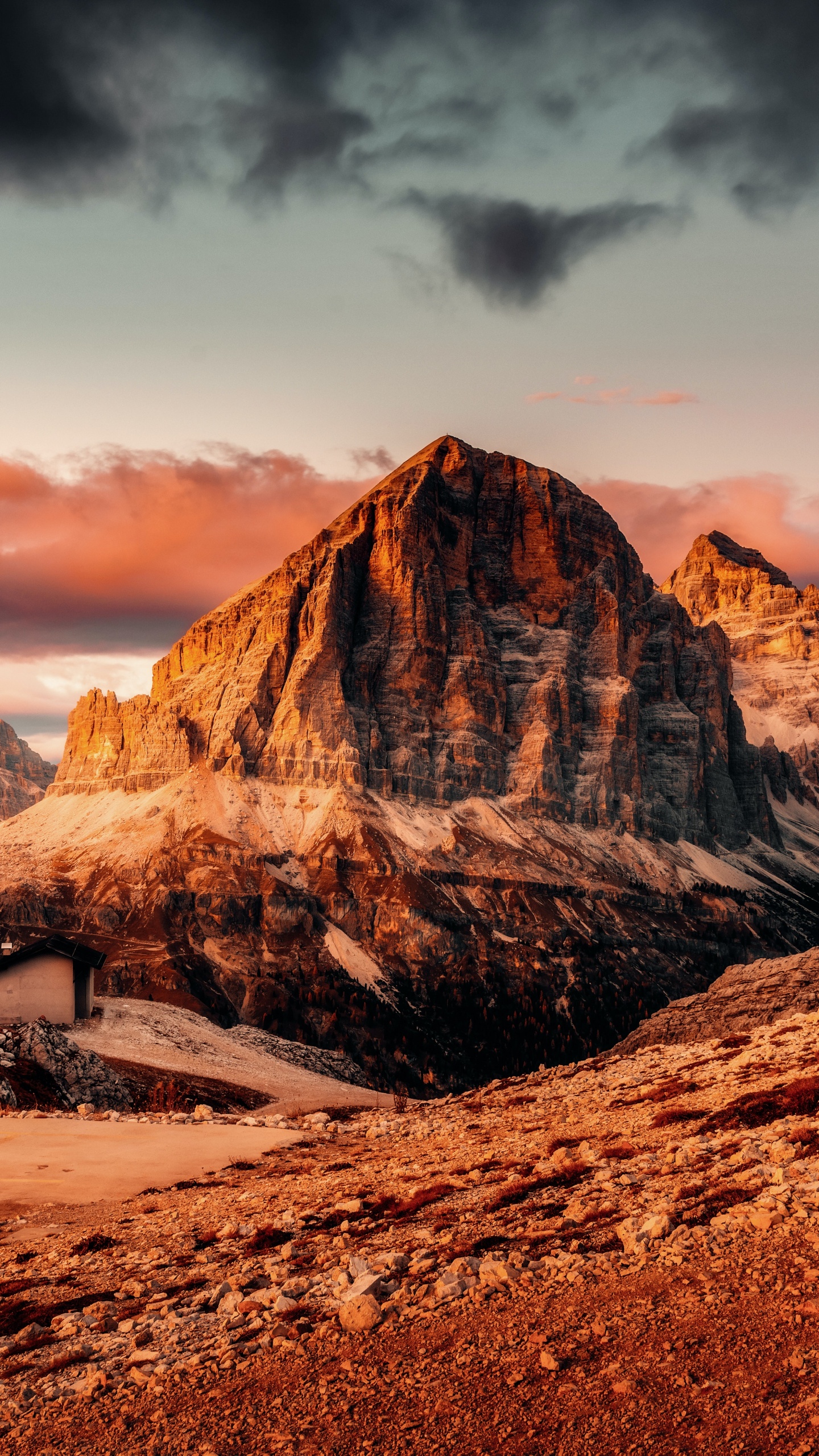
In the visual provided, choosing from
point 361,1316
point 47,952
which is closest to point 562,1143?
point 361,1316

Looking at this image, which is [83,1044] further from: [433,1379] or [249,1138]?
[433,1379]

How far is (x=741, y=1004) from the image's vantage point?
173ft

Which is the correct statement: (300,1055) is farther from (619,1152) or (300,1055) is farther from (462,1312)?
(462,1312)

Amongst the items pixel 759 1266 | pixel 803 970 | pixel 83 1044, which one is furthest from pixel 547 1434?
pixel 83 1044

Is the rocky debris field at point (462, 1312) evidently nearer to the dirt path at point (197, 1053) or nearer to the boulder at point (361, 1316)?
the boulder at point (361, 1316)

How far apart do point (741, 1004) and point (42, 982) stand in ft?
161

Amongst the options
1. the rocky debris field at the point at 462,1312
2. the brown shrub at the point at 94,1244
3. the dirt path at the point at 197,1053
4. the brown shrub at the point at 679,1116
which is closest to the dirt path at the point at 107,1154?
the rocky debris field at the point at 462,1312

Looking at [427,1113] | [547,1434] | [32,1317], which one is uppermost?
[547,1434]

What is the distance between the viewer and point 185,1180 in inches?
1248

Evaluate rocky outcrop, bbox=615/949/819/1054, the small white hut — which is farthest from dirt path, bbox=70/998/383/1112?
rocky outcrop, bbox=615/949/819/1054

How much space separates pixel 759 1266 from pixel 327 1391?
232 inches

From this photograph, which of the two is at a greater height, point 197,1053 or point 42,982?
point 42,982

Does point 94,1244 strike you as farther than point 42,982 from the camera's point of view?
No

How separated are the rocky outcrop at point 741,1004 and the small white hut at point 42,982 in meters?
40.2
